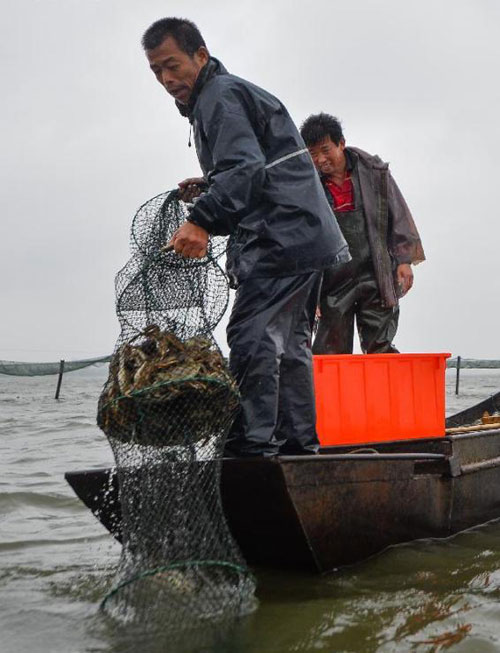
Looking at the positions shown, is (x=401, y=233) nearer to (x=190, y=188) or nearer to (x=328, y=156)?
(x=328, y=156)

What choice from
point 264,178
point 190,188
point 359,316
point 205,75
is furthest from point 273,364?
point 359,316

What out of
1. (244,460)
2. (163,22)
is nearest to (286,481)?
(244,460)

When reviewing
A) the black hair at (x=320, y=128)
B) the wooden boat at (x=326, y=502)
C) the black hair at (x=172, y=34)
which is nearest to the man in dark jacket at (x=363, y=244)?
the black hair at (x=320, y=128)

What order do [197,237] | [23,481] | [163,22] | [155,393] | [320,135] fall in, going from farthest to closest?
[23,481]
[320,135]
[163,22]
[197,237]
[155,393]

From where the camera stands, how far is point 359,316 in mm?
5602

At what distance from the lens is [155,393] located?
2977 millimetres

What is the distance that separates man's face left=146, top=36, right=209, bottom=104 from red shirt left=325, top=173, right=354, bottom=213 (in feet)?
7.11

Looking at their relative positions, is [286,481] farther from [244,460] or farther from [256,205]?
[256,205]

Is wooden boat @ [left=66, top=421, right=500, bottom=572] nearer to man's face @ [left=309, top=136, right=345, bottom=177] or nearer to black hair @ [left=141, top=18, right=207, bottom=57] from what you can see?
black hair @ [left=141, top=18, right=207, bottom=57]

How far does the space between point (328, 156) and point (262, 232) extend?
208 cm

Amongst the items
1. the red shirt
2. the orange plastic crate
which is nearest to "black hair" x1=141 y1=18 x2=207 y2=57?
the orange plastic crate

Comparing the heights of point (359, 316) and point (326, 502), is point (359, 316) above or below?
above

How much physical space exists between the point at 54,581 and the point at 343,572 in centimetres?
136

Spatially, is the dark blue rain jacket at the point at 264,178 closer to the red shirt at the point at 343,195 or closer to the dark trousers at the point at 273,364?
the dark trousers at the point at 273,364
